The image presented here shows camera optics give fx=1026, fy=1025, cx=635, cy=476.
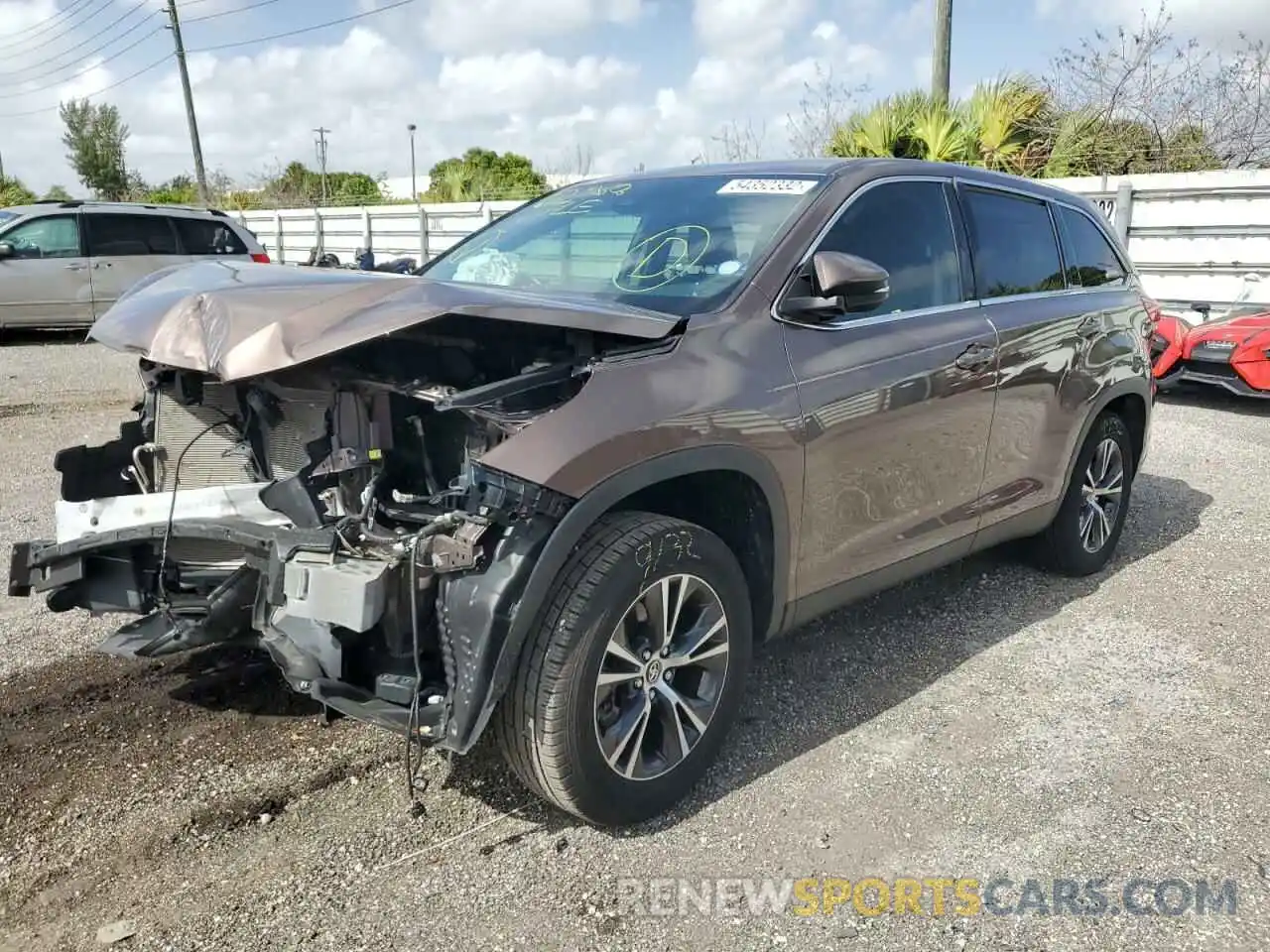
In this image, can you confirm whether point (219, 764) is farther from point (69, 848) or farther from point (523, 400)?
point (523, 400)

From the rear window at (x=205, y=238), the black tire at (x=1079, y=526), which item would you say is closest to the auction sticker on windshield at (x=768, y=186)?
the black tire at (x=1079, y=526)

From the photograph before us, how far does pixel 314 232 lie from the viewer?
2353 cm

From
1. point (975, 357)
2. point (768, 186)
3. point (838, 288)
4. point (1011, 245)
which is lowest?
point (975, 357)

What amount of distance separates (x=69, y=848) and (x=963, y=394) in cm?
336

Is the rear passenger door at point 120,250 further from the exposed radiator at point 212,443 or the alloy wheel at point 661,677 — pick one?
the alloy wheel at point 661,677

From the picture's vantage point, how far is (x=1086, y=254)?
5.12 meters

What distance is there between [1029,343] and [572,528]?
261 centimetres

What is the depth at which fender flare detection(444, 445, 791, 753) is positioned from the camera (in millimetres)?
2615

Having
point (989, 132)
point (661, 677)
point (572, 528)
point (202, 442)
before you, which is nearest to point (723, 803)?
point (661, 677)

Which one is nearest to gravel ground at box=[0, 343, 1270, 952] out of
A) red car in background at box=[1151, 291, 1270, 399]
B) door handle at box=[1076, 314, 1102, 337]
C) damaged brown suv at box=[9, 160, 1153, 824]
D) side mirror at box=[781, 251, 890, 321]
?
damaged brown suv at box=[9, 160, 1153, 824]

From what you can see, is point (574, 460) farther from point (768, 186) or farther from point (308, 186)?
point (308, 186)

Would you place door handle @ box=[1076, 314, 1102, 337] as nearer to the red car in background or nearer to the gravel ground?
the gravel ground

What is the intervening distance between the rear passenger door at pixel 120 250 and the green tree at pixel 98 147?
32.8 m

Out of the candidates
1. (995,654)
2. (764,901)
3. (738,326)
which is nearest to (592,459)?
(738,326)
